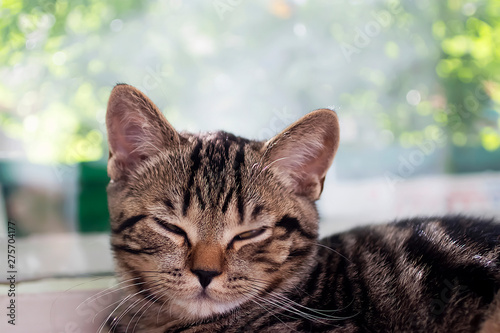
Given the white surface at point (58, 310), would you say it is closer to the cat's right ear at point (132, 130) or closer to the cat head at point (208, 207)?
the cat head at point (208, 207)

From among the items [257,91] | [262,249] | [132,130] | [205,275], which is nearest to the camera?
[205,275]

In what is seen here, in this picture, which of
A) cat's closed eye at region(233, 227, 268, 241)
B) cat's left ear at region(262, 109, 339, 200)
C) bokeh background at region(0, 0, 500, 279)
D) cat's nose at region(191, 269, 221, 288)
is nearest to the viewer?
cat's nose at region(191, 269, 221, 288)

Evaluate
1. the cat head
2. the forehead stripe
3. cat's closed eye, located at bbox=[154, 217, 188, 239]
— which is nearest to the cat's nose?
the cat head

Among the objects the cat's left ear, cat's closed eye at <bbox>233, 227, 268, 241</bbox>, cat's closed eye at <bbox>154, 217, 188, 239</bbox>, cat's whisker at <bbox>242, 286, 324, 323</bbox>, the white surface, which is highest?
the cat's left ear

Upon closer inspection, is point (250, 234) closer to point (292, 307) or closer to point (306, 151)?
point (292, 307)

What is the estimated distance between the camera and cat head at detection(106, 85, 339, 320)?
48.3 inches

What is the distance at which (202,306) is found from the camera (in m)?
1.23

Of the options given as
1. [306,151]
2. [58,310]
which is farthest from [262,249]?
[58,310]

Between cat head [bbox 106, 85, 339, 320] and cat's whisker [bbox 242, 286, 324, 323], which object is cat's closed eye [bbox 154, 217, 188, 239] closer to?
cat head [bbox 106, 85, 339, 320]

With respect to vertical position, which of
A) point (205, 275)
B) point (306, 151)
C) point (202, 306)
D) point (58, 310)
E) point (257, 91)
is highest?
point (257, 91)

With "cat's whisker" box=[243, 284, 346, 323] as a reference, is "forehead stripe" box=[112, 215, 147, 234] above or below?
above

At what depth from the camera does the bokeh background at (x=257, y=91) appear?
2.41 metres

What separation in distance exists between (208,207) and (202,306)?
0.28m

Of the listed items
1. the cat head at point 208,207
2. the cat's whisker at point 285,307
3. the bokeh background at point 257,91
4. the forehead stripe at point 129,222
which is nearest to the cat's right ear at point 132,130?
the cat head at point 208,207
